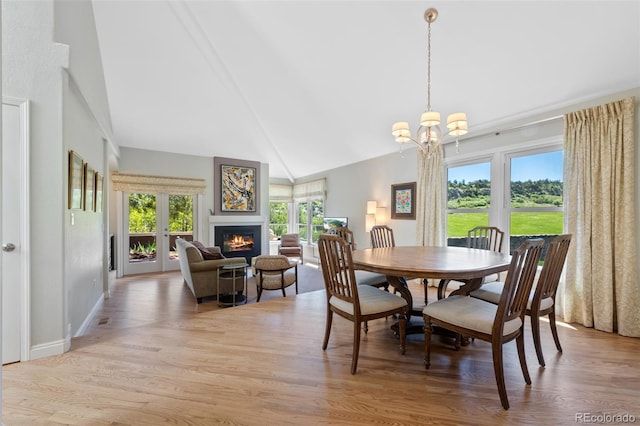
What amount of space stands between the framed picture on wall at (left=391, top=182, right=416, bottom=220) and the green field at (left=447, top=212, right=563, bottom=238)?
0.80 metres

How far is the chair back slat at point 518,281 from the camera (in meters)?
1.73

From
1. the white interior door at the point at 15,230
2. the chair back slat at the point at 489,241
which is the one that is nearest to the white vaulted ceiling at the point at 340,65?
the chair back slat at the point at 489,241

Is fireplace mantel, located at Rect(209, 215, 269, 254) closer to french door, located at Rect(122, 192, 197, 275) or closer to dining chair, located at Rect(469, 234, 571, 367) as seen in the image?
french door, located at Rect(122, 192, 197, 275)

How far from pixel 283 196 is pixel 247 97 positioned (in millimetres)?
3569

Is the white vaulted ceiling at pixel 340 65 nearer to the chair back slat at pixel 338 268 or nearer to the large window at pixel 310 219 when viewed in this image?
the large window at pixel 310 219

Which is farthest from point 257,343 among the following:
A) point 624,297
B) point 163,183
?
point 163,183

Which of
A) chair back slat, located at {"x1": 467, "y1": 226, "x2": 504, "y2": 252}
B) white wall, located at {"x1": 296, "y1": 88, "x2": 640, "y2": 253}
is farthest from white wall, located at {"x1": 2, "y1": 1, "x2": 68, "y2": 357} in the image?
white wall, located at {"x1": 296, "y1": 88, "x2": 640, "y2": 253}

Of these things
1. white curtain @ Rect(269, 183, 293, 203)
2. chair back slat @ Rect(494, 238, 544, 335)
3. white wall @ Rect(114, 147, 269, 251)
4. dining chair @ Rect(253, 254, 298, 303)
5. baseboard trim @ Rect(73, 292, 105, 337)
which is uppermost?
white wall @ Rect(114, 147, 269, 251)

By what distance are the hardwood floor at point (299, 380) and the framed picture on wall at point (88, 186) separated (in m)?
1.40

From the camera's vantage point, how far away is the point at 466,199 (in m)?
4.23

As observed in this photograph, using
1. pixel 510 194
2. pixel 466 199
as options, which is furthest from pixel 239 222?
pixel 510 194

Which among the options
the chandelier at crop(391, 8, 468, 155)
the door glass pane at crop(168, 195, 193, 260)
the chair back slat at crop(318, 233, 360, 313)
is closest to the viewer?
the chair back slat at crop(318, 233, 360, 313)

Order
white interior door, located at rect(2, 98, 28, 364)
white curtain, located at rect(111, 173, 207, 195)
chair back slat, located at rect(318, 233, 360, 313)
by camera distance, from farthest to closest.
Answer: white curtain, located at rect(111, 173, 207, 195), white interior door, located at rect(2, 98, 28, 364), chair back slat, located at rect(318, 233, 360, 313)

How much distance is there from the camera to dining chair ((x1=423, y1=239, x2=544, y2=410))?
1.74m
